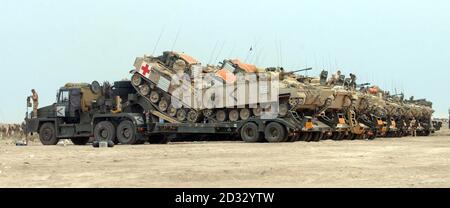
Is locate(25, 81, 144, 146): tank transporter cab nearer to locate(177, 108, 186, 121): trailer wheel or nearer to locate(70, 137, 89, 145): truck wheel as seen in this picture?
locate(70, 137, 89, 145): truck wheel

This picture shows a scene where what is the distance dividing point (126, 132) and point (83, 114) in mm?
2885

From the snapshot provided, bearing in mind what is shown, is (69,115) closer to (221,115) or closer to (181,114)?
(181,114)

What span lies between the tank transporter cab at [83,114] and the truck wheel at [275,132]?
20.6 feet

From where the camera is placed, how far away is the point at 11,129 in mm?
57000

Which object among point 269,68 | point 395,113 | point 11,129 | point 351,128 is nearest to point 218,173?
point 269,68

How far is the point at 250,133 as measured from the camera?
28.2 metres

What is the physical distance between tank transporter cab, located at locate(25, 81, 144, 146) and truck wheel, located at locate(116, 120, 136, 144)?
250 mm

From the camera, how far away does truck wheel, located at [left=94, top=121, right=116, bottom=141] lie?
30203mm

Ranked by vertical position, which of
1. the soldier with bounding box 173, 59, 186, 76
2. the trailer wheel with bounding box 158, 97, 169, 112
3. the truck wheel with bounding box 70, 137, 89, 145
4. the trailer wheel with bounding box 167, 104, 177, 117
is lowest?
the truck wheel with bounding box 70, 137, 89, 145

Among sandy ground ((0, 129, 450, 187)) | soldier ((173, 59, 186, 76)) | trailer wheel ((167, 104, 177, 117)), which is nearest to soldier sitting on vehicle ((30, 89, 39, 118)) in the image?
trailer wheel ((167, 104, 177, 117))

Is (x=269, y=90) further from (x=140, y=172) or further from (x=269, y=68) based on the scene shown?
(x=140, y=172)
